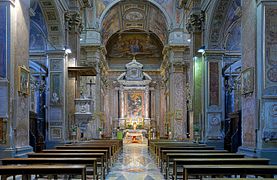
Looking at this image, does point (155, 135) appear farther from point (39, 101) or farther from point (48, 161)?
point (48, 161)

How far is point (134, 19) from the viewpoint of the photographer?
32.8 meters

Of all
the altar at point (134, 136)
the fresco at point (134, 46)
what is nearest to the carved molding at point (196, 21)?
the altar at point (134, 136)

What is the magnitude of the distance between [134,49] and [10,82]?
97.7 ft

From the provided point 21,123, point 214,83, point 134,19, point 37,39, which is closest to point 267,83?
point 21,123

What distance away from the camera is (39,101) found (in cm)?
1862

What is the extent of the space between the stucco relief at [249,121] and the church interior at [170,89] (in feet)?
0.07

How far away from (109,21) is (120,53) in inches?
317

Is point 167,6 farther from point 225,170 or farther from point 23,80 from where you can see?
point 225,170

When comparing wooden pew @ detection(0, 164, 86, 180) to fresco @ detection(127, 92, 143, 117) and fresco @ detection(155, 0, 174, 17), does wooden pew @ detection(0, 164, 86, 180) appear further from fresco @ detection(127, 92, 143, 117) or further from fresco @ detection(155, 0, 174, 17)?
fresco @ detection(127, 92, 143, 117)

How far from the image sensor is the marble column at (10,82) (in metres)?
8.79

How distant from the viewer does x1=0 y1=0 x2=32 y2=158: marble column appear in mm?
8789

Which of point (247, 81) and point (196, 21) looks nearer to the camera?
point (247, 81)

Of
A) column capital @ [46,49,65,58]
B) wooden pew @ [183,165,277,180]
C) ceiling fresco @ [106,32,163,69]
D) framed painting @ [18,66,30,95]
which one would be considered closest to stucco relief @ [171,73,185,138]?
ceiling fresco @ [106,32,163,69]

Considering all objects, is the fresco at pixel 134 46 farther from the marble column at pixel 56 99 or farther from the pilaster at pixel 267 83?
the pilaster at pixel 267 83
